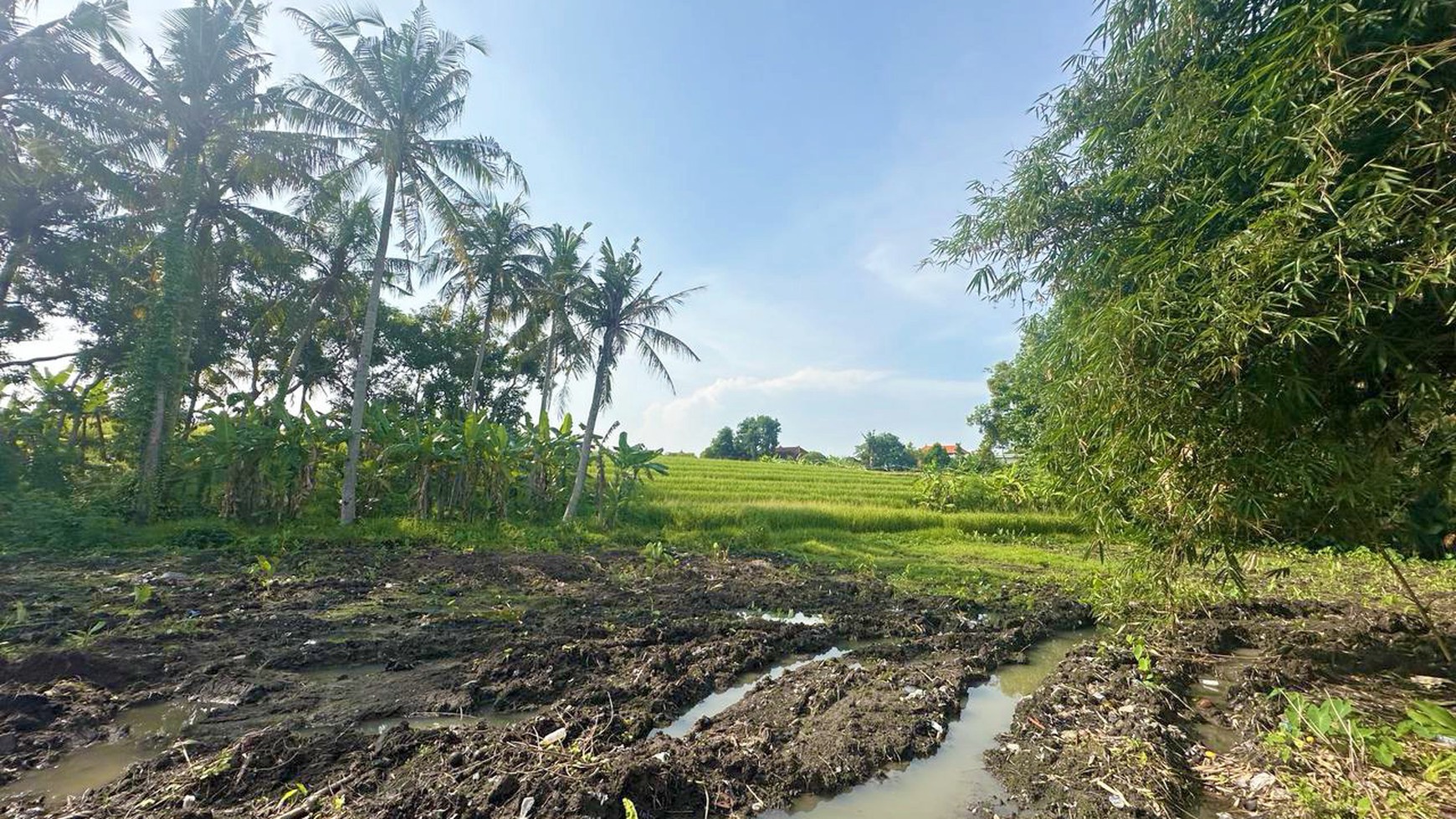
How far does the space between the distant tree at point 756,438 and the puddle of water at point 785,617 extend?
166 feet

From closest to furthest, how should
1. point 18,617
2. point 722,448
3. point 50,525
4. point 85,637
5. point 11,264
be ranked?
point 85,637 → point 18,617 → point 50,525 → point 11,264 → point 722,448

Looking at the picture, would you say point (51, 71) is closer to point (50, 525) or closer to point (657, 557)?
point (50, 525)

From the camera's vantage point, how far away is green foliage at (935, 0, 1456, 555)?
3283 mm

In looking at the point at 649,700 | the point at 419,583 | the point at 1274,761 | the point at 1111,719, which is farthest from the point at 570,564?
the point at 1274,761

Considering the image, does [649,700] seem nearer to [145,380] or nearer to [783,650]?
[783,650]

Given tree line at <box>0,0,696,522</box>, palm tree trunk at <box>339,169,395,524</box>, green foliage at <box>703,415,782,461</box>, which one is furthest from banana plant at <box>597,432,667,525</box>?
green foliage at <box>703,415,782,461</box>

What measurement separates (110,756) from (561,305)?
1343cm

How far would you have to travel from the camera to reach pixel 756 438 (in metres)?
64.2

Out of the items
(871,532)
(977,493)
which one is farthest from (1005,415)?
(871,532)

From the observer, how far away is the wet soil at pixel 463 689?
3.40 m

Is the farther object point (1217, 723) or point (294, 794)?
point (1217, 723)

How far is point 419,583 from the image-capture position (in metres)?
9.22

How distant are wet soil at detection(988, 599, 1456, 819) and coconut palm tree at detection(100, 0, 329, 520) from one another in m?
17.7

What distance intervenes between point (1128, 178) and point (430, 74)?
1502cm
